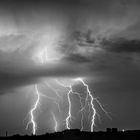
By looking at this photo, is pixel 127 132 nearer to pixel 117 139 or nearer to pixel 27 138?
pixel 117 139

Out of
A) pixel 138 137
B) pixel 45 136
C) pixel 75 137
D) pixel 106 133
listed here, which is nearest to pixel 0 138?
pixel 45 136

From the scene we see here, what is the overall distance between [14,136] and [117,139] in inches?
628

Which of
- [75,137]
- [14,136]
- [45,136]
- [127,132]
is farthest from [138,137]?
[14,136]

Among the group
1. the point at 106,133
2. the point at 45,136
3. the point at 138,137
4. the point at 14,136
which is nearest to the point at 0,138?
the point at 14,136

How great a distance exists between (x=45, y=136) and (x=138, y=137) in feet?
42.8

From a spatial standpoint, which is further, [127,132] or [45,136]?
[45,136]

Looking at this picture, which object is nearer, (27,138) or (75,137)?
(75,137)

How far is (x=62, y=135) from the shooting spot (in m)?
53.1

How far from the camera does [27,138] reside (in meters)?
54.7

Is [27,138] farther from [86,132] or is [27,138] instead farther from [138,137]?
[138,137]

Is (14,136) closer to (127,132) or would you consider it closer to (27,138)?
(27,138)

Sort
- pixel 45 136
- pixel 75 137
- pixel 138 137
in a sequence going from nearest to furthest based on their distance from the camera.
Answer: pixel 138 137 < pixel 75 137 < pixel 45 136

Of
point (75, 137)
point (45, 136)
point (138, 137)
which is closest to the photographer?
point (138, 137)

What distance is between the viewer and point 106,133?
49.8 meters
